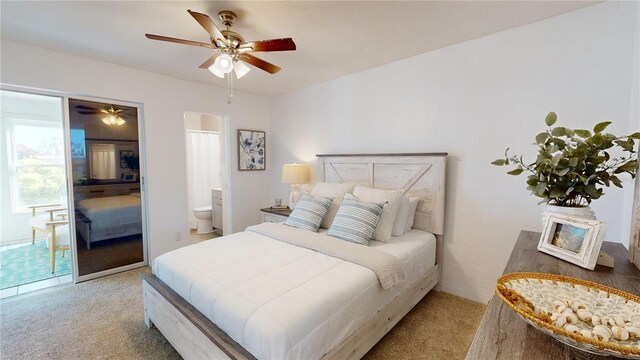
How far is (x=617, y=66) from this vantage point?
1.92 m

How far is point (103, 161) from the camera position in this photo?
3.23 meters

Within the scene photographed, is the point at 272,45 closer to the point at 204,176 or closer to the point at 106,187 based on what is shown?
the point at 106,187

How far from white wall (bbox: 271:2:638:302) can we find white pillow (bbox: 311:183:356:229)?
0.62m

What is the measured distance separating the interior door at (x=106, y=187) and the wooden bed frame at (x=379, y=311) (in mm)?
1628

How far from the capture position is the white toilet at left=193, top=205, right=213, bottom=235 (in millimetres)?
4905

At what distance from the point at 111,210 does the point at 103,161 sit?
62cm

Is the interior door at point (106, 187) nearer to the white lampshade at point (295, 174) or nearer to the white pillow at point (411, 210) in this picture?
the white lampshade at point (295, 174)

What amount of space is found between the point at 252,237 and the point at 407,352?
1.60 m

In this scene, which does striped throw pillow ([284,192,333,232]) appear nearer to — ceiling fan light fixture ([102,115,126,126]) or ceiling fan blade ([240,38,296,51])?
ceiling fan blade ([240,38,296,51])

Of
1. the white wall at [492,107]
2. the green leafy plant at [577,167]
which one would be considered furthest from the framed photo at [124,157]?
the green leafy plant at [577,167]

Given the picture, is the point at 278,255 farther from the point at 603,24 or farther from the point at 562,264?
the point at 603,24

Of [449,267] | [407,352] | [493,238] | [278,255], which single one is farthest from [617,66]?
[278,255]

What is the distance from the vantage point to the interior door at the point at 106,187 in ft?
10.1

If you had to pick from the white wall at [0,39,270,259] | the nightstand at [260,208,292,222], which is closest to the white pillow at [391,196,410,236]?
the nightstand at [260,208,292,222]
